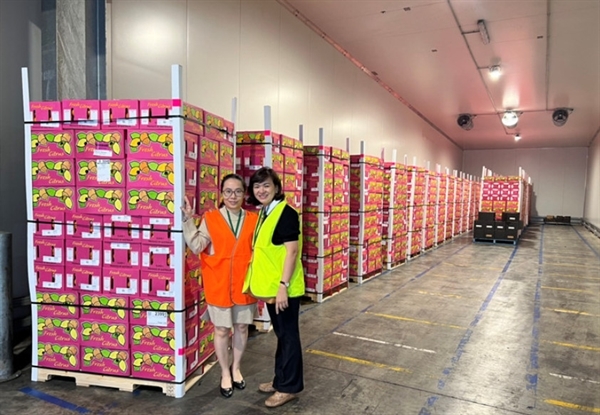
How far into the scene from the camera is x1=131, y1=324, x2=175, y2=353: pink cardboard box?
3.70m

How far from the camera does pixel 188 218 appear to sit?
3.61 metres

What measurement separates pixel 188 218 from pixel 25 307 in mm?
2867

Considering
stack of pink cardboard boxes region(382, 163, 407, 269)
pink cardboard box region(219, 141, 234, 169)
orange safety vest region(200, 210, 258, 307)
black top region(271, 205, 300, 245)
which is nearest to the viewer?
black top region(271, 205, 300, 245)

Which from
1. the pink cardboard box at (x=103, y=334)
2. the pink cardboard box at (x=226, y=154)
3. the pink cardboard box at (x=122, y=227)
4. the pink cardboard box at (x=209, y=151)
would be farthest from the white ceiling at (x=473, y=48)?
the pink cardboard box at (x=103, y=334)

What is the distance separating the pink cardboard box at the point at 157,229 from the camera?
3.69 meters

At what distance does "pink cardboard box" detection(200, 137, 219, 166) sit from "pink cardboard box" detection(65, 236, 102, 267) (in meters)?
1.24

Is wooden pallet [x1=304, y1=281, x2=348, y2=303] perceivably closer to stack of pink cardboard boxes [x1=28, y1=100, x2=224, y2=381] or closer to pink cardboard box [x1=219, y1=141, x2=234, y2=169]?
pink cardboard box [x1=219, y1=141, x2=234, y2=169]

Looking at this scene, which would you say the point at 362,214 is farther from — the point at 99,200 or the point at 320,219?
the point at 99,200

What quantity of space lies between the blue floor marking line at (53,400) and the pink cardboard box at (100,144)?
2.14 metres

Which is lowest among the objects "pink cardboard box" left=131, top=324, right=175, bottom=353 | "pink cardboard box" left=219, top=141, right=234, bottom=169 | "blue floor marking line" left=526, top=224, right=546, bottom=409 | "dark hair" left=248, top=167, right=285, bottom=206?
"blue floor marking line" left=526, top=224, right=546, bottom=409

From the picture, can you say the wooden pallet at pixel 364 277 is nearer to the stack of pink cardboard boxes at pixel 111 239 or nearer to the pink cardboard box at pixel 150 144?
the stack of pink cardboard boxes at pixel 111 239

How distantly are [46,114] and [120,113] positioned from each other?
28.8 inches

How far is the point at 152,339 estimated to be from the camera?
3730mm

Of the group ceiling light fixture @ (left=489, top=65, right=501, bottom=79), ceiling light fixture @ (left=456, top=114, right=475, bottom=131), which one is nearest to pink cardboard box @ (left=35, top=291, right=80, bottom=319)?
ceiling light fixture @ (left=489, top=65, right=501, bottom=79)
